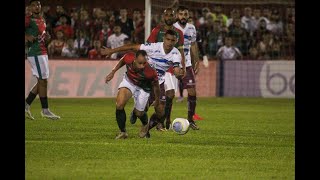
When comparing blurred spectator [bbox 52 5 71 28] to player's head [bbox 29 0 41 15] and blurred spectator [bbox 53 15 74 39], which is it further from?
player's head [bbox 29 0 41 15]

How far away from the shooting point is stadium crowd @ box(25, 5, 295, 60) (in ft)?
88.2

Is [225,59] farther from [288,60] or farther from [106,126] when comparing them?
[106,126]

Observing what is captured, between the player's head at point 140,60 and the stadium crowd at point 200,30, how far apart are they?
12394mm

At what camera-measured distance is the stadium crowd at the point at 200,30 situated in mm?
26875

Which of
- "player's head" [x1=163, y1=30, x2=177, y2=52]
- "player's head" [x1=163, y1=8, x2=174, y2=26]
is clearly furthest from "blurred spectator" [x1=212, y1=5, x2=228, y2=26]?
"player's head" [x1=163, y1=30, x2=177, y2=52]

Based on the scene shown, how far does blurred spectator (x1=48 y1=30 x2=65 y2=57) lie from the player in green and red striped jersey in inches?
332

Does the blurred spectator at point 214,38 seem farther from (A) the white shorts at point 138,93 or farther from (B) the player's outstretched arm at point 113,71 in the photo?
(B) the player's outstretched arm at point 113,71

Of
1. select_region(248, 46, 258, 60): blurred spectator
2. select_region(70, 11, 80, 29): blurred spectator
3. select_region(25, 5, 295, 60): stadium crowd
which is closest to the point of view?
select_region(25, 5, 295, 60): stadium crowd

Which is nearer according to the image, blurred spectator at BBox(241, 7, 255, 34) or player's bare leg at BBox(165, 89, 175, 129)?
player's bare leg at BBox(165, 89, 175, 129)

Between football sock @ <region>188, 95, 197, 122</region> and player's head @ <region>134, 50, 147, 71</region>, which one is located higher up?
player's head @ <region>134, 50, 147, 71</region>

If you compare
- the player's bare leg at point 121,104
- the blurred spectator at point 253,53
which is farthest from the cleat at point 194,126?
the blurred spectator at point 253,53

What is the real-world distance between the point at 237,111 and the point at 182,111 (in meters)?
1.45

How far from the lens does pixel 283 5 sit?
2931cm
